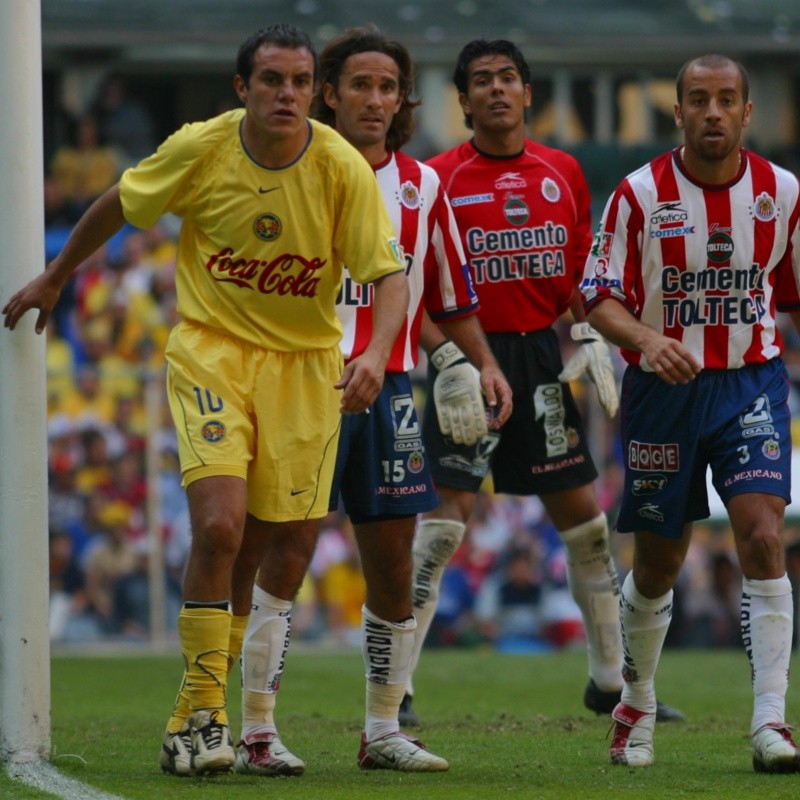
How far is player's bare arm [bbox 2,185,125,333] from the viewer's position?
5453mm

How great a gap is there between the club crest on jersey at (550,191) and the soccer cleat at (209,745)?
3.36m

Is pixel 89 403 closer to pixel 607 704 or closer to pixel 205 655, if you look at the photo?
pixel 607 704

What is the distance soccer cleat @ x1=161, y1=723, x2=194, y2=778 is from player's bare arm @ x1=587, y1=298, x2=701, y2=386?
1961mm

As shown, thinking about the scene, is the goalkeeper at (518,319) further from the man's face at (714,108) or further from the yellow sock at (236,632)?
the yellow sock at (236,632)

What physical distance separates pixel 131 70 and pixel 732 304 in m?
17.9

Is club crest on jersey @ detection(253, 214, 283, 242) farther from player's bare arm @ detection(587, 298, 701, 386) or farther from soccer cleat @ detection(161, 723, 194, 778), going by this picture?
soccer cleat @ detection(161, 723, 194, 778)

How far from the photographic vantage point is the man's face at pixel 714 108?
5969 millimetres

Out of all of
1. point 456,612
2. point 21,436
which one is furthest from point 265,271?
point 456,612

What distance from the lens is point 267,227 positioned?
17.9 feet

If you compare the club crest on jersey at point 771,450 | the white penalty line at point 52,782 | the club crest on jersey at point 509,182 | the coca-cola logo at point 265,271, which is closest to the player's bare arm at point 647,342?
the club crest on jersey at point 771,450

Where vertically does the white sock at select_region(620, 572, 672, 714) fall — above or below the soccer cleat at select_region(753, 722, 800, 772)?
above

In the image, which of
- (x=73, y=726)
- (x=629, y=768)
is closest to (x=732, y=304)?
(x=629, y=768)

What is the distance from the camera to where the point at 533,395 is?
7.73 metres

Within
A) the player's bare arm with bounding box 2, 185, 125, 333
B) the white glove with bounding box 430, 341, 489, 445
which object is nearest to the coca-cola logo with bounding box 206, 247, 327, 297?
the player's bare arm with bounding box 2, 185, 125, 333
